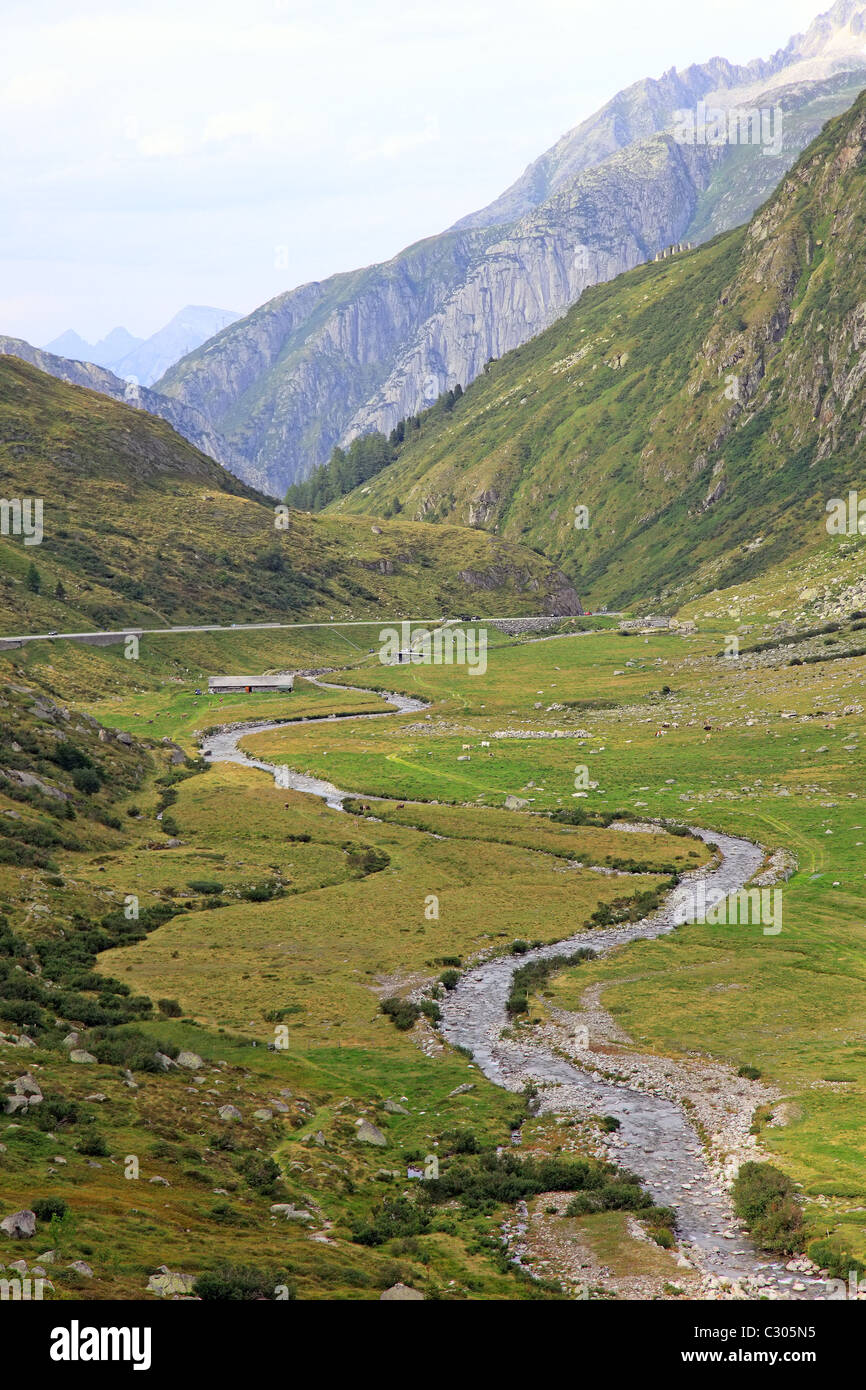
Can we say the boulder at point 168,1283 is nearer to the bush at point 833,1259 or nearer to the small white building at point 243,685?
the bush at point 833,1259

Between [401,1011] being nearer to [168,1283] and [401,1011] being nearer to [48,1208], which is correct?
[48,1208]

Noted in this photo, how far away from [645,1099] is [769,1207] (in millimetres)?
12281

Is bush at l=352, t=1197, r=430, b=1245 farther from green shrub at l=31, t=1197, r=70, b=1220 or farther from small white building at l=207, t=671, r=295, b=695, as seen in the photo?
small white building at l=207, t=671, r=295, b=695

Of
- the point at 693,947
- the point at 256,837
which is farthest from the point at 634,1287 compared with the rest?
the point at 256,837

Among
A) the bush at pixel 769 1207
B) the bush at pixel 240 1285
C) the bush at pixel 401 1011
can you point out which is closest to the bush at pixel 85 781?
the bush at pixel 401 1011

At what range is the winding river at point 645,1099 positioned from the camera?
34.0 meters

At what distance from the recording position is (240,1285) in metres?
27.2

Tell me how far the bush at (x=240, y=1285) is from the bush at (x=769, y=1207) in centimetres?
1583

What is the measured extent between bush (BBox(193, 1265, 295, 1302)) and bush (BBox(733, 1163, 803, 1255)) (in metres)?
15.8

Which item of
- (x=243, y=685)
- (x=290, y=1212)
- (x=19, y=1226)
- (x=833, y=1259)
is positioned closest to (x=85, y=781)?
(x=290, y=1212)

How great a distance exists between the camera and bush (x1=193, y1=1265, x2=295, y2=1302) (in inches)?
1047

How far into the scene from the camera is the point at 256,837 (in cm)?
9681
